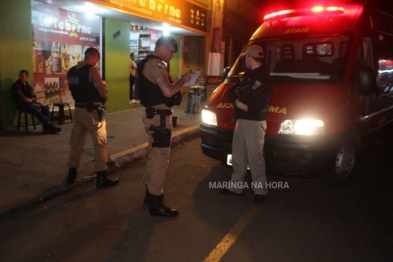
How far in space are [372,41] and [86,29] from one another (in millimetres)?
7158

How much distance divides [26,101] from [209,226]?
5.36m

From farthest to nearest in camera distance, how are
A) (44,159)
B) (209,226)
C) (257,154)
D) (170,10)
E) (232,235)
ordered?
(170,10) < (44,159) < (257,154) < (209,226) < (232,235)

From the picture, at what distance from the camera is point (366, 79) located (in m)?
5.06

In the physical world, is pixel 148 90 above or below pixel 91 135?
above

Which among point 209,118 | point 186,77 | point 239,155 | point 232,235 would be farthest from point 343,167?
point 186,77

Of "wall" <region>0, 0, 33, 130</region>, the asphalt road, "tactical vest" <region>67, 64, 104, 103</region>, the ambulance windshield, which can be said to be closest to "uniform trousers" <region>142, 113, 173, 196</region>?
the asphalt road

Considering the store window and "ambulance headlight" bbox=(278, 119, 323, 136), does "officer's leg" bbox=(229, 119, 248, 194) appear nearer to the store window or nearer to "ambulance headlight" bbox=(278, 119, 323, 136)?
"ambulance headlight" bbox=(278, 119, 323, 136)

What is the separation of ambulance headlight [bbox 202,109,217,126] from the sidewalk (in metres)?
1.86

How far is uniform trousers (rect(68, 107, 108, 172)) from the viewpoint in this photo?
511 centimetres

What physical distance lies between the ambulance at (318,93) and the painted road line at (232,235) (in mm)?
627

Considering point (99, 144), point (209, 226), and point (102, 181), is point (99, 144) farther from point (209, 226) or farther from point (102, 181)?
point (209, 226)

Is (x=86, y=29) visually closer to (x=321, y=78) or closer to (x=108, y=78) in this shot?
(x=108, y=78)

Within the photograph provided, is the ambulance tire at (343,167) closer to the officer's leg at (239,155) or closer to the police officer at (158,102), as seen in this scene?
the officer's leg at (239,155)

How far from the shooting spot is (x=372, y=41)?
5.89 m
